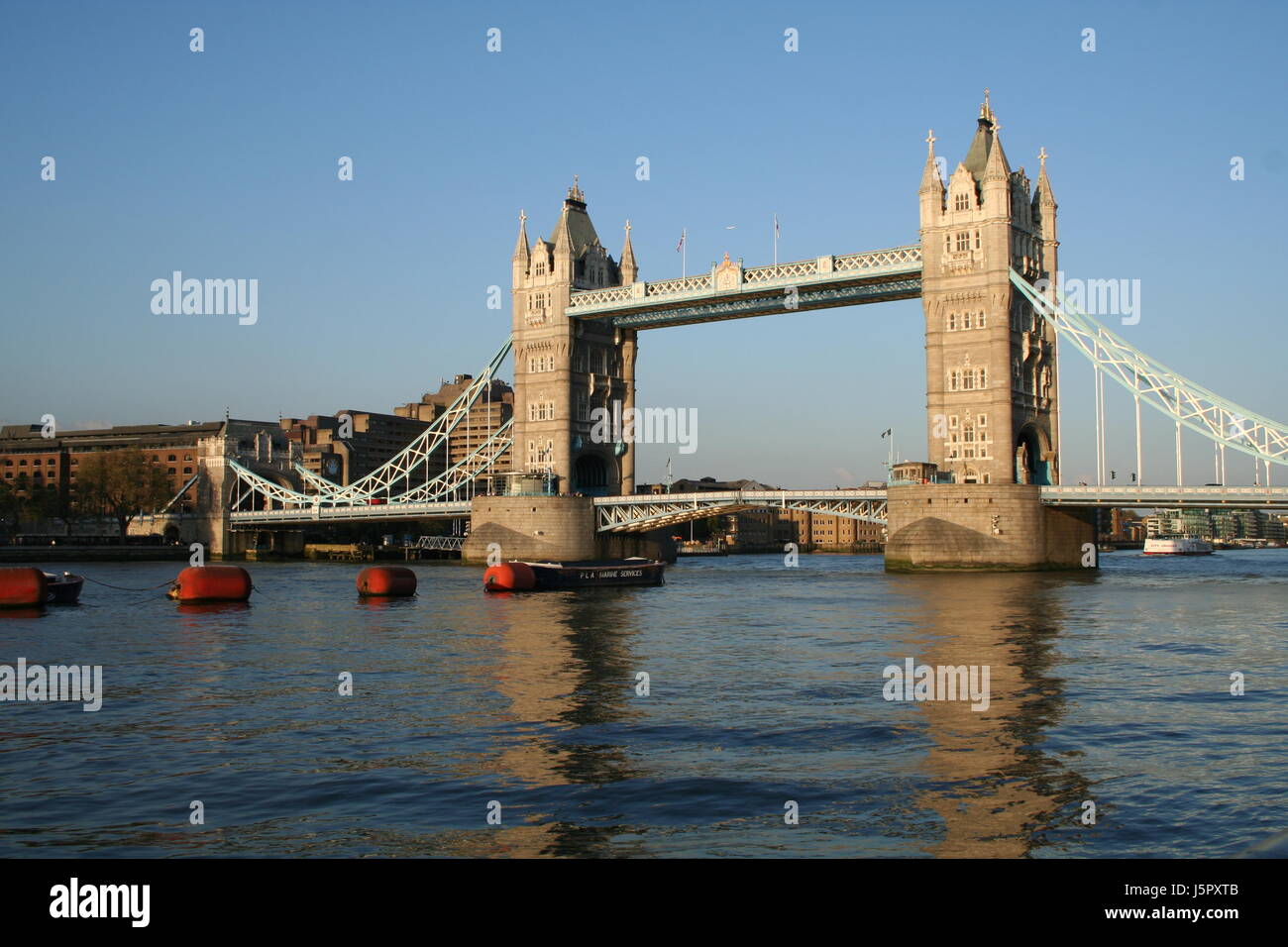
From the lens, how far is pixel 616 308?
94312mm

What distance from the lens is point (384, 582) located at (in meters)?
63.1

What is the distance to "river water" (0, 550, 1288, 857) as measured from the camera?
14.2m

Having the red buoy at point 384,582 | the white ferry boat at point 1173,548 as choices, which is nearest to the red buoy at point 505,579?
the red buoy at point 384,582

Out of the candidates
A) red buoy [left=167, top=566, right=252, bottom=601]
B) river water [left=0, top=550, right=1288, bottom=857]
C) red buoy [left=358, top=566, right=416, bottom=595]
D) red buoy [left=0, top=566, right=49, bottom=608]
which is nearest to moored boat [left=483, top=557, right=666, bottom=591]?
red buoy [left=358, top=566, right=416, bottom=595]

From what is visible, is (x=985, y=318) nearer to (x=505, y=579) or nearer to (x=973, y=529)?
(x=973, y=529)

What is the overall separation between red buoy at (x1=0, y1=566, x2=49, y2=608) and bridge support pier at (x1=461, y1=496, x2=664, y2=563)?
42366mm

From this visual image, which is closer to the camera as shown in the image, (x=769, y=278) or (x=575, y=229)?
(x=769, y=278)

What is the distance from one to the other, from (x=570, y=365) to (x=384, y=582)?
1522 inches

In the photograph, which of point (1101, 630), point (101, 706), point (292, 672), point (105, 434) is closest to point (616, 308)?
point (1101, 630)

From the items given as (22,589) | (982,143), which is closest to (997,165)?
(982,143)
